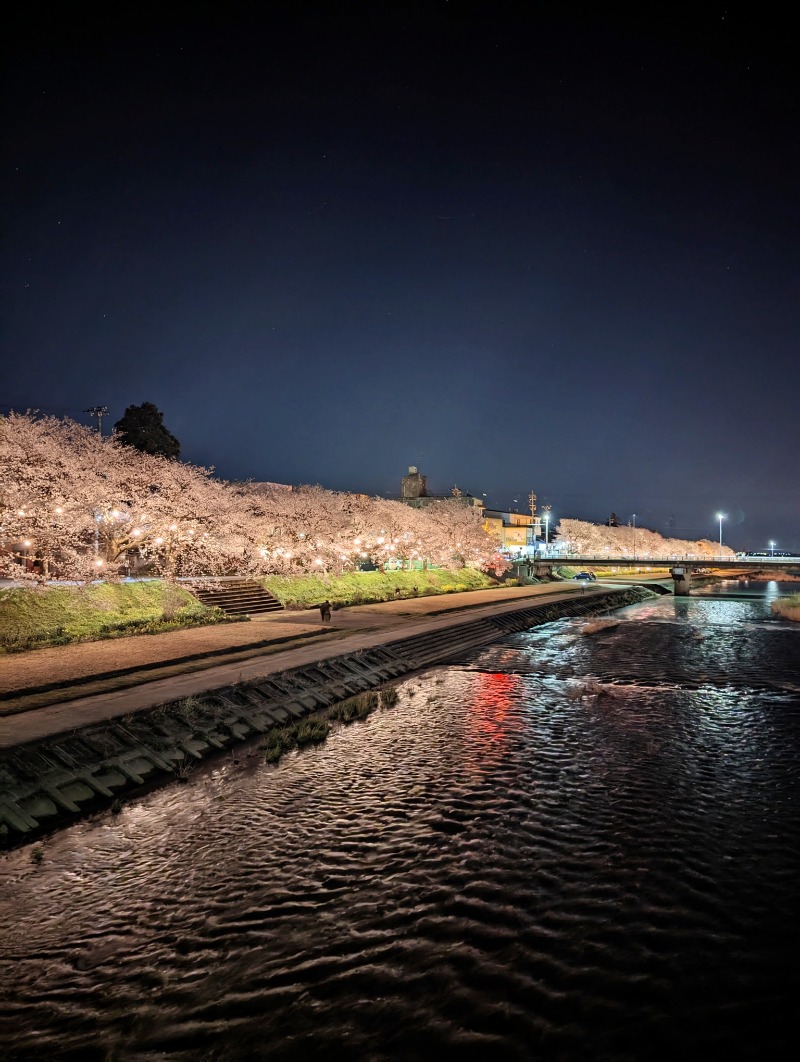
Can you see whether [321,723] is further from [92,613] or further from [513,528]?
[513,528]

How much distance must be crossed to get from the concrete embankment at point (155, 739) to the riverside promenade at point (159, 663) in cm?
37

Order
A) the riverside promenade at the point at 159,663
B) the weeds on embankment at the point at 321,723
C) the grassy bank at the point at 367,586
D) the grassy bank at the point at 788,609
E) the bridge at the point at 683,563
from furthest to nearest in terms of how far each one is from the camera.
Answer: the bridge at the point at 683,563, the grassy bank at the point at 788,609, the grassy bank at the point at 367,586, the weeds on embankment at the point at 321,723, the riverside promenade at the point at 159,663

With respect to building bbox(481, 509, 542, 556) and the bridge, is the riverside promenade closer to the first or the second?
the bridge

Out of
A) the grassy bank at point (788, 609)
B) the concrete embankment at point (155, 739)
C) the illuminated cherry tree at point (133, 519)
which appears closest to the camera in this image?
the concrete embankment at point (155, 739)

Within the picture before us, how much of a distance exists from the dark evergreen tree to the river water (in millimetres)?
41630

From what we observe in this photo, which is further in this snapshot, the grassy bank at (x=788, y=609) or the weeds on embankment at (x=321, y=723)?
the grassy bank at (x=788, y=609)

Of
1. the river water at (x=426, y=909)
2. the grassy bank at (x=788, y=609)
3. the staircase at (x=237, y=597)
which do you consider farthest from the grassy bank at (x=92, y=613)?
the grassy bank at (x=788, y=609)

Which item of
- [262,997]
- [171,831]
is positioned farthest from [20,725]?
[262,997]

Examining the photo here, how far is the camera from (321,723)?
633 inches

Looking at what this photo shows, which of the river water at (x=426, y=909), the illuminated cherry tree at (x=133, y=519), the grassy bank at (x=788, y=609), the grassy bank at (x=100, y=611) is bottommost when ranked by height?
the river water at (x=426, y=909)

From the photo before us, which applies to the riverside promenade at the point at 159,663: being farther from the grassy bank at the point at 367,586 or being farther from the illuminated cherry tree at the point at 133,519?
the illuminated cherry tree at the point at 133,519

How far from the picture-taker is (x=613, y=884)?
842 cm

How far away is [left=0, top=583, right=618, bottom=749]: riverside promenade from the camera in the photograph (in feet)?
43.9

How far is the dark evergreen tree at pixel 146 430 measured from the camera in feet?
165
